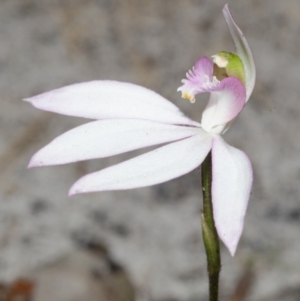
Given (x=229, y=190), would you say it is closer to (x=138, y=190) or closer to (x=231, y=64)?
(x=231, y=64)

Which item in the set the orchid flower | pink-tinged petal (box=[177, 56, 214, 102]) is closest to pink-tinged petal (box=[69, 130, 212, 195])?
the orchid flower

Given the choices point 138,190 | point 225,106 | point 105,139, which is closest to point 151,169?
point 105,139

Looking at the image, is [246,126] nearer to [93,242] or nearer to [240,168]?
[93,242]

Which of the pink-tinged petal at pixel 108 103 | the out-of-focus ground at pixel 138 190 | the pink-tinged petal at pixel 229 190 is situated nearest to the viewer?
the pink-tinged petal at pixel 229 190

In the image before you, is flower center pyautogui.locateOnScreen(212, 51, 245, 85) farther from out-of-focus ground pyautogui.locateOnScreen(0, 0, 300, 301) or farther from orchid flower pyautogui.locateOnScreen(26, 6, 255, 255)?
out-of-focus ground pyautogui.locateOnScreen(0, 0, 300, 301)

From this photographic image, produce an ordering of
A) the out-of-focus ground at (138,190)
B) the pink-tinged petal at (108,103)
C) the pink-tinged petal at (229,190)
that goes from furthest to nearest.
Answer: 1. the out-of-focus ground at (138,190)
2. the pink-tinged petal at (108,103)
3. the pink-tinged petal at (229,190)

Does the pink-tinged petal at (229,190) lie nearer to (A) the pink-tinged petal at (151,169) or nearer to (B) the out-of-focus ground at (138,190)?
(A) the pink-tinged petal at (151,169)

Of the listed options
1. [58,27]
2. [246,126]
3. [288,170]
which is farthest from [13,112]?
[288,170]

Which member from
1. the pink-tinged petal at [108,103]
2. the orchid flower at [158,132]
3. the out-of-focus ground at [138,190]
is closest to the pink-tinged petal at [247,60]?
the orchid flower at [158,132]

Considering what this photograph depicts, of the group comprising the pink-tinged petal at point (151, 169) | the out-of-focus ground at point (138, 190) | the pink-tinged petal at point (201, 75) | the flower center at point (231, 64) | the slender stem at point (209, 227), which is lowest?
the out-of-focus ground at point (138, 190)
